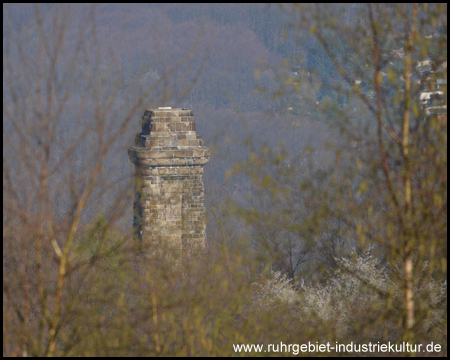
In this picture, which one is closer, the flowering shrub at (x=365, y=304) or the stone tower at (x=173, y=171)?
the flowering shrub at (x=365, y=304)

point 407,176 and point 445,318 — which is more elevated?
point 407,176

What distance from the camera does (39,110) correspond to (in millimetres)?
7457

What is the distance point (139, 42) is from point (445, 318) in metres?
77.4

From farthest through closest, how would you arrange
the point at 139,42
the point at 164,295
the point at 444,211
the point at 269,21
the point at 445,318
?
the point at 269,21
the point at 139,42
the point at 164,295
the point at 445,318
the point at 444,211

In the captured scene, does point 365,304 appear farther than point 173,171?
No

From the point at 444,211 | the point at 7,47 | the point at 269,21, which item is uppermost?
the point at 269,21

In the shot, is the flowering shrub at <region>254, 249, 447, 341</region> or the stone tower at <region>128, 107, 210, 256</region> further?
the stone tower at <region>128, 107, 210, 256</region>

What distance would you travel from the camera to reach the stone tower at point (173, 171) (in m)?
29.1

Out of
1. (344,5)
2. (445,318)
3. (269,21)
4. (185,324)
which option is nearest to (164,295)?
(185,324)

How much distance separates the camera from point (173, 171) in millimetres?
29859

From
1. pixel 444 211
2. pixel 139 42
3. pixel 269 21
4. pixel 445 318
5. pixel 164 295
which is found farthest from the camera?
pixel 269 21

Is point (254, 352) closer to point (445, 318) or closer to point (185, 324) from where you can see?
point (185, 324)

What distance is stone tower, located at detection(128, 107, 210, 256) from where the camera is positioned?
29.1 meters

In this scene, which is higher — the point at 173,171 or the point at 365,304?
the point at 173,171
